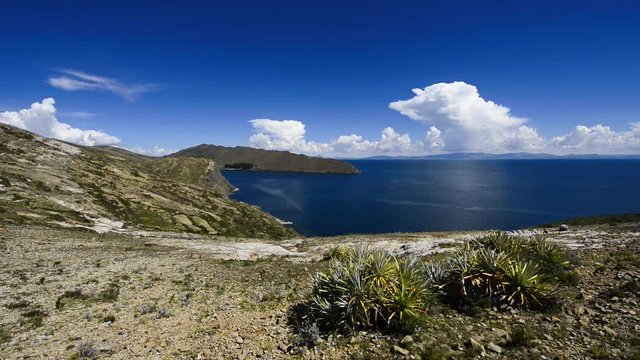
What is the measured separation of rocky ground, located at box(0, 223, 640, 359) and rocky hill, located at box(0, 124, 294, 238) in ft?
84.0

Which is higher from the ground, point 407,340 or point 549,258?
point 549,258

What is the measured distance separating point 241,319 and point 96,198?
192 feet

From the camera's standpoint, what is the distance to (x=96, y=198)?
5897cm

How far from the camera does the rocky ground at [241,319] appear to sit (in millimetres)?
9891

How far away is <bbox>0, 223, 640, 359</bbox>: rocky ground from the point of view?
989 cm

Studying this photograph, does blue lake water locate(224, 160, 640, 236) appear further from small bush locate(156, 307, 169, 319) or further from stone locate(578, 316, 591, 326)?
stone locate(578, 316, 591, 326)

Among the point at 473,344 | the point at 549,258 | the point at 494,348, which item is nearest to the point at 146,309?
the point at 473,344

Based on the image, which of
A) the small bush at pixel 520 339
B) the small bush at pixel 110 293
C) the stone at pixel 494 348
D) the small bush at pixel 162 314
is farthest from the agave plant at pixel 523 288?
the small bush at pixel 110 293

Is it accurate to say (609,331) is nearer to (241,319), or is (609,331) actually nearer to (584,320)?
(584,320)

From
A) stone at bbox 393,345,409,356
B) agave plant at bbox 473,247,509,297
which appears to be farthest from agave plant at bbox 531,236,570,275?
stone at bbox 393,345,409,356

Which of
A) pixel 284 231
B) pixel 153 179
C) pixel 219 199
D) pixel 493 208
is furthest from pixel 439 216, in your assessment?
pixel 153 179

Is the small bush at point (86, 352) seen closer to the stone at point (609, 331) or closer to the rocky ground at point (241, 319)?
the rocky ground at point (241, 319)

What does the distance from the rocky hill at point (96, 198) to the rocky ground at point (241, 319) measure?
84.0 ft

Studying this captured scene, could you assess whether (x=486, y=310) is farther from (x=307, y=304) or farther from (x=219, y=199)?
(x=219, y=199)
